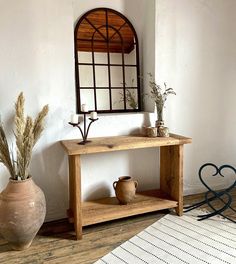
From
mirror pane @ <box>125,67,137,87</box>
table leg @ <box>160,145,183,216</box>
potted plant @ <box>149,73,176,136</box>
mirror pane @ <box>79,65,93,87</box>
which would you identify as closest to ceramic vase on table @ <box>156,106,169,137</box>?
potted plant @ <box>149,73,176,136</box>

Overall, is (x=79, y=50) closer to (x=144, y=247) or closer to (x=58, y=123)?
(x=58, y=123)

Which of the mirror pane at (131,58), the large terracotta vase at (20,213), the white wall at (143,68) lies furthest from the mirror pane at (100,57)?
the large terracotta vase at (20,213)

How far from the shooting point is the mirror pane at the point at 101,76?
266cm

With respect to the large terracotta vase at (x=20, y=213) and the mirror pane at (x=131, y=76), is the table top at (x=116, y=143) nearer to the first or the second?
the large terracotta vase at (x=20, y=213)

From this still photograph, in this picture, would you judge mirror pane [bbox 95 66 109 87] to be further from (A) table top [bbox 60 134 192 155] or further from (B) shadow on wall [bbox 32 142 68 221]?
(B) shadow on wall [bbox 32 142 68 221]

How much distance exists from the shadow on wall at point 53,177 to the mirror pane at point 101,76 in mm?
782

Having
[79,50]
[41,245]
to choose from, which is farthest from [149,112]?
[41,245]

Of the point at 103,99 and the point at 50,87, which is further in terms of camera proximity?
the point at 103,99

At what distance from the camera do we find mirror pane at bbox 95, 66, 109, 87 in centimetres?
266

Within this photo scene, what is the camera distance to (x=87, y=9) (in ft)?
8.48

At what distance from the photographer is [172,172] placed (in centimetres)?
254

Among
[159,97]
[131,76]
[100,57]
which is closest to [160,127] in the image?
[159,97]

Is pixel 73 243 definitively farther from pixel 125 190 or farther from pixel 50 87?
pixel 50 87

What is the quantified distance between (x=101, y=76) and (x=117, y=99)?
0.30 metres
